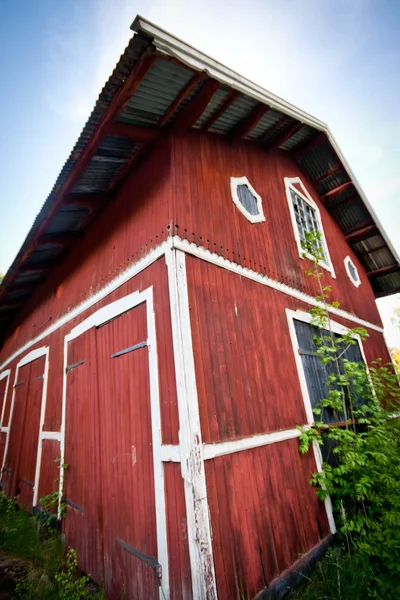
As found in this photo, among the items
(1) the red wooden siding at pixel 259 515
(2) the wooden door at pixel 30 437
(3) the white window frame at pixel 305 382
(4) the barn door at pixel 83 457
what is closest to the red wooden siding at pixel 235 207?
(3) the white window frame at pixel 305 382

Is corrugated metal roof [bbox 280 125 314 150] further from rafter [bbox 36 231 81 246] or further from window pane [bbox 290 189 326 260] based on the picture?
rafter [bbox 36 231 81 246]

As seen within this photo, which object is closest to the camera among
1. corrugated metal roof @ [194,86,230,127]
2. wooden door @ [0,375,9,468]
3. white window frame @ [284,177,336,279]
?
corrugated metal roof @ [194,86,230,127]

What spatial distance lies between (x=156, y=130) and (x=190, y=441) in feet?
13.3

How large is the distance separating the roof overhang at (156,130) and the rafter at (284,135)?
0.06 ft

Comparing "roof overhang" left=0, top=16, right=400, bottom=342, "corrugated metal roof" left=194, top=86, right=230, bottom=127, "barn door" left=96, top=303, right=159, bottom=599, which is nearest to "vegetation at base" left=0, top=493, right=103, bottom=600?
"barn door" left=96, top=303, right=159, bottom=599

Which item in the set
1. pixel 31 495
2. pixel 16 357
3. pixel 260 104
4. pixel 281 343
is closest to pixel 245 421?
pixel 281 343

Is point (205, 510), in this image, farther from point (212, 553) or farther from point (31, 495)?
point (31, 495)

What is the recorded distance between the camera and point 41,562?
4.09 m

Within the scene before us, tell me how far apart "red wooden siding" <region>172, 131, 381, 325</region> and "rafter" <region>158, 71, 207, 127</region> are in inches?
11.7

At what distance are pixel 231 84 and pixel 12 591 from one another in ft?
21.8

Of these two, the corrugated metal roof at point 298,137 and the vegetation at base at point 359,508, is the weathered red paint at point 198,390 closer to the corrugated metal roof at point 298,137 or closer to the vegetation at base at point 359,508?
the vegetation at base at point 359,508

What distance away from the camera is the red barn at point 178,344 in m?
2.79

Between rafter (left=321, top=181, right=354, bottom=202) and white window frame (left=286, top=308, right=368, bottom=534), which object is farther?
rafter (left=321, top=181, right=354, bottom=202)

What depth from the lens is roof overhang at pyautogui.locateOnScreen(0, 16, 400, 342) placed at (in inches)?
122
